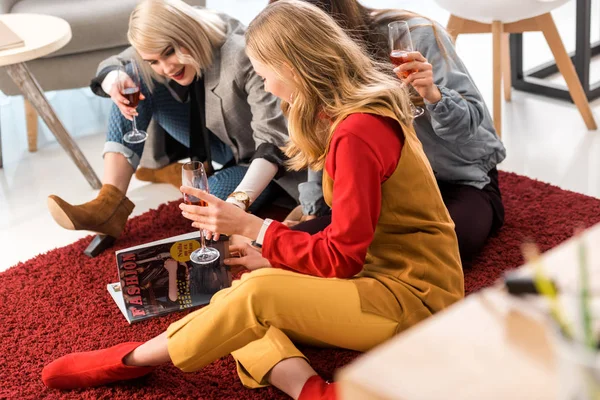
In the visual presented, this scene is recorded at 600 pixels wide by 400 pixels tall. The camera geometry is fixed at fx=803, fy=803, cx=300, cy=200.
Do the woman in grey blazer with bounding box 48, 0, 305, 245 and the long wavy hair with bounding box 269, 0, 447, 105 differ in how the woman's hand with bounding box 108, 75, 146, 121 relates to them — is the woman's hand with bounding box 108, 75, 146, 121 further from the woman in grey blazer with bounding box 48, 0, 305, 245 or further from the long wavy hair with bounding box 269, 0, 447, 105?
the long wavy hair with bounding box 269, 0, 447, 105

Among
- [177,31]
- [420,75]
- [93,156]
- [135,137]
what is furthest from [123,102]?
[420,75]

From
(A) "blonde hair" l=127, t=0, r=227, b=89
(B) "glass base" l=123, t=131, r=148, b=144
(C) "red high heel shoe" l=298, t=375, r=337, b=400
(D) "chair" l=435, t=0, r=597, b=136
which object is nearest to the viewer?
(C) "red high heel shoe" l=298, t=375, r=337, b=400

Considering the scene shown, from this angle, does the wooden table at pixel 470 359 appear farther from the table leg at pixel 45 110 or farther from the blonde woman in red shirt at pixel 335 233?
the table leg at pixel 45 110

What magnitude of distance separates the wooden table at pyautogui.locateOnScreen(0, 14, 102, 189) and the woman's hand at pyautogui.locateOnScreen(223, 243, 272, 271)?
1.06 meters

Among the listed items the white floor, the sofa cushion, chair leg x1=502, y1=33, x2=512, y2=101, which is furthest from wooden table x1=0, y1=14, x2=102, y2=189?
chair leg x1=502, y1=33, x2=512, y2=101

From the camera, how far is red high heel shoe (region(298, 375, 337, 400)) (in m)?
1.56

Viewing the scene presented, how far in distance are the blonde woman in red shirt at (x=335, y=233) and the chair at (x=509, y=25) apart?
1.34m

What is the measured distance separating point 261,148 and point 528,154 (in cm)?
108

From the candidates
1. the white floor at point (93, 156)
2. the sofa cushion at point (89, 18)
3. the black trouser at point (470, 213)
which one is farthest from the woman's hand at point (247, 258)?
the sofa cushion at point (89, 18)

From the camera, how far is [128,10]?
330 cm

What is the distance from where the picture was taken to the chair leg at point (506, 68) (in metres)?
3.24

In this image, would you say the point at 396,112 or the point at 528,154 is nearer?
the point at 396,112

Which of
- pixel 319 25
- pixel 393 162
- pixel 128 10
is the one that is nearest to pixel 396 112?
pixel 393 162

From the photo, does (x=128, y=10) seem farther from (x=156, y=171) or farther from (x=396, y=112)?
(x=396, y=112)
